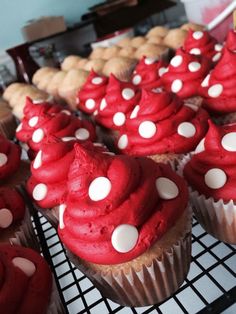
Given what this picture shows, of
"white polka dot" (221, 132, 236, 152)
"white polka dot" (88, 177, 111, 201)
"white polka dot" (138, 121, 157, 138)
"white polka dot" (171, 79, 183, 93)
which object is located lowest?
"white polka dot" (171, 79, 183, 93)

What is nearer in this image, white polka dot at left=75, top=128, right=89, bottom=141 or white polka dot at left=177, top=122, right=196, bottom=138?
white polka dot at left=177, top=122, right=196, bottom=138

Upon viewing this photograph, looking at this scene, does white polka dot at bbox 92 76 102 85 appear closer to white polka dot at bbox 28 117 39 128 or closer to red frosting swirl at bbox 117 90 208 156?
white polka dot at bbox 28 117 39 128

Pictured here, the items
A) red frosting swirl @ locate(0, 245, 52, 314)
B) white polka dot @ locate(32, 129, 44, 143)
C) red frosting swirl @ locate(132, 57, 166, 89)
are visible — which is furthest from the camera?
red frosting swirl @ locate(132, 57, 166, 89)

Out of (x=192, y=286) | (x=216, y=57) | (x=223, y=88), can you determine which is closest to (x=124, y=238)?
(x=192, y=286)

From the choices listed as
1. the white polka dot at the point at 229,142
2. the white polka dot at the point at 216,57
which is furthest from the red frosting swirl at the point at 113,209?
the white polka dot at the point at 216,57

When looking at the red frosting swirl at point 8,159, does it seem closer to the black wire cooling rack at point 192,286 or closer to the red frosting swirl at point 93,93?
the black wire cooling rack at point 192,286

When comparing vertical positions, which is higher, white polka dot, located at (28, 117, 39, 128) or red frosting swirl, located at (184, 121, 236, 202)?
white polka dot, located at (28, 117, 39, 128)

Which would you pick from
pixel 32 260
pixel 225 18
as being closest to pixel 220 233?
A: pixel 32 260

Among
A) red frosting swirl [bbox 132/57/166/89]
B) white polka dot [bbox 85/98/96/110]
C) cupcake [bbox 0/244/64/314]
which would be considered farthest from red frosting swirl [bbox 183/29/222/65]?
cupcake [bbox 0/244/64/314]
